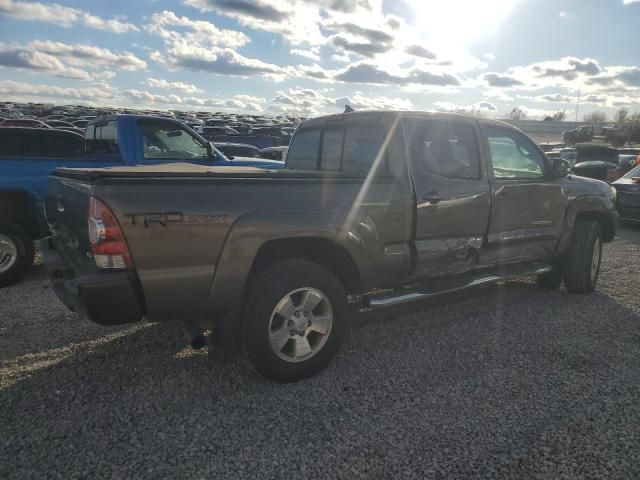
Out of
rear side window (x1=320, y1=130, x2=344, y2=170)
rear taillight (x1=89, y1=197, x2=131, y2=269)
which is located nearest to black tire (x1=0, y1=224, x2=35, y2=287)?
rear taillight (x1=89, y1=197, x2=131, y2=269)

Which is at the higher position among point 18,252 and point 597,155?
point 597,155

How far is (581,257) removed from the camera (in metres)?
5.50

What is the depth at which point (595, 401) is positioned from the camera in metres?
3.30

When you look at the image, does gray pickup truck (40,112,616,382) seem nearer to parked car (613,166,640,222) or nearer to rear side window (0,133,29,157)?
rear side window (0,133,29,157)

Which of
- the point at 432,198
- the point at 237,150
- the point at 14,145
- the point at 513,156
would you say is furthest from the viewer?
the point at 237,150

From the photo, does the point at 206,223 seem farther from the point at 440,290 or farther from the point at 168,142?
the point at 168,142

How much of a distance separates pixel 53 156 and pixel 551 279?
20.1ft

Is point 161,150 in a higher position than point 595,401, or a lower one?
higher

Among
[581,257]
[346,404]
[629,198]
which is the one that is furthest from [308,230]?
[629,198]

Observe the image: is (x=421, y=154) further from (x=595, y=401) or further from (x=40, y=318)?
(x=40, y=318)

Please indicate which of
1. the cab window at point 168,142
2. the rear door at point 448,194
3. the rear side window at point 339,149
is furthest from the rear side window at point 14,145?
the rear door at point 448,194

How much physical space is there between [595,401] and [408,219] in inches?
69.1

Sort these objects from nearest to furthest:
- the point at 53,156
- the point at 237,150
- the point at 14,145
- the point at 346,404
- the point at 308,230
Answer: the point at 346,404
the point at 308,230
the point at 14,145
the point at 53,156
the point at 237,150

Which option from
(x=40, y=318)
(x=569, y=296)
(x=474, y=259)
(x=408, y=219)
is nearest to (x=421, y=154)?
(x=408, y=219)
